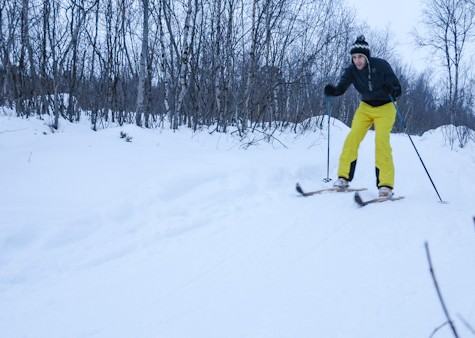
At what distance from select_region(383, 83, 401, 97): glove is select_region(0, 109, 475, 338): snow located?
1.08 metres

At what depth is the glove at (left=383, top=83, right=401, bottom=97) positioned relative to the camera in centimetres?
340

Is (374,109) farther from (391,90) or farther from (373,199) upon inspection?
(373,199)

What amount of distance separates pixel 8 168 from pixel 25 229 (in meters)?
1.20

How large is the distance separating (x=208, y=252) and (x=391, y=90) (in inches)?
100

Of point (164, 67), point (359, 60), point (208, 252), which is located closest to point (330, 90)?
point (359, 60)

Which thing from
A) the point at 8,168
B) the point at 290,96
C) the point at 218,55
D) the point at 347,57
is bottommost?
the point at 8,168

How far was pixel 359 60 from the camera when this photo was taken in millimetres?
3623

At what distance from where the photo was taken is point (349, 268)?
6.35 ft

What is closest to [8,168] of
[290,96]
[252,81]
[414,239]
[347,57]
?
[414,239]

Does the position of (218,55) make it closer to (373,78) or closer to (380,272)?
(373,78)

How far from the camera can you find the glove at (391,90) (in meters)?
3.40

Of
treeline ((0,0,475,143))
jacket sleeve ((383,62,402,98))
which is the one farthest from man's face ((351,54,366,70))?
treeline ((0,0,475,143))

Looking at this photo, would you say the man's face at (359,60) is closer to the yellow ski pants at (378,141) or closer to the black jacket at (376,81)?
the black jacket at (376,81)

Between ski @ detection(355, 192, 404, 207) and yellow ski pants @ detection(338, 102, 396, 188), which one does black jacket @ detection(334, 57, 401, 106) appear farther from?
ski @ detection(355, 192, 404, 207)
